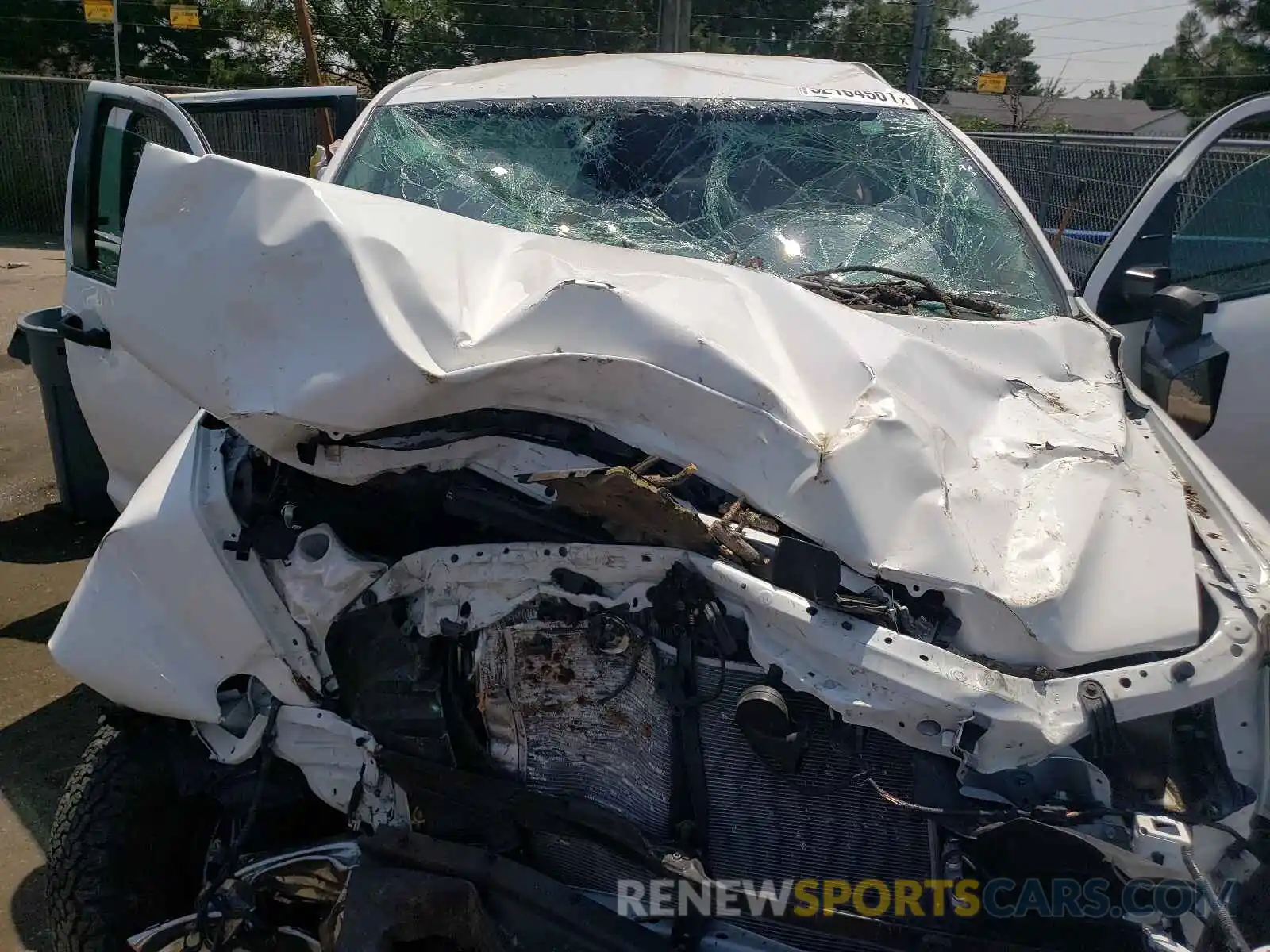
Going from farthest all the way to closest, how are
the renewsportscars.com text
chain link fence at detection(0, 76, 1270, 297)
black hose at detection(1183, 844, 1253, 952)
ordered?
chain link fence at detection(0, 76, 1270, 297) < the renewsportscars.com text < black hose at detection(1183, 844, 1253, 952)

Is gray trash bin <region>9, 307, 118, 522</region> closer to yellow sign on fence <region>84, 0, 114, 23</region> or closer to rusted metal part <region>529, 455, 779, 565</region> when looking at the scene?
rusted metal part <region>529, 455, 779, 565</region>

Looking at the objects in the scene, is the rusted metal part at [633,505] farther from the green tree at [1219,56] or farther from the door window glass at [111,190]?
the green tree at [1219,56]

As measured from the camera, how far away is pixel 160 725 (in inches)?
93.2

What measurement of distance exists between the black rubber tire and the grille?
88 cm

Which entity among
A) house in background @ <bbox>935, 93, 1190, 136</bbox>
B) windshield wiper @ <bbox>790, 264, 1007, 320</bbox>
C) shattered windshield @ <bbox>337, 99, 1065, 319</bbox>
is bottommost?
house in background @ <bbox>935, 93, 1190, 136</bbox>

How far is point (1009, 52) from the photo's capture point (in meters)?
29.1

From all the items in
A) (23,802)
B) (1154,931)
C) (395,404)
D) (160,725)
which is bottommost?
(23,802)

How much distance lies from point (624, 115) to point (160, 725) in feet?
7.19

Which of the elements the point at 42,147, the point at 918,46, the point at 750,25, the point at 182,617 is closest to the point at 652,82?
the point at 182,617

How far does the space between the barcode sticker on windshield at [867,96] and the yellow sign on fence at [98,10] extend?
17.0 meters

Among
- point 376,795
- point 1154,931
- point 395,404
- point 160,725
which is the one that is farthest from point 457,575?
point 1154,931

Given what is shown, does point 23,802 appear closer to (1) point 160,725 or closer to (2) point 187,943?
(1) point 160,725

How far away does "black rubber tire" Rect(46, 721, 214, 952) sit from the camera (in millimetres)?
2291

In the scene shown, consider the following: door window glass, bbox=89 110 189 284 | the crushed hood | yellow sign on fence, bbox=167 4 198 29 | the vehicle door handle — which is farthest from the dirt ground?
yellow sign on fence, bbox=167 4 198 29
